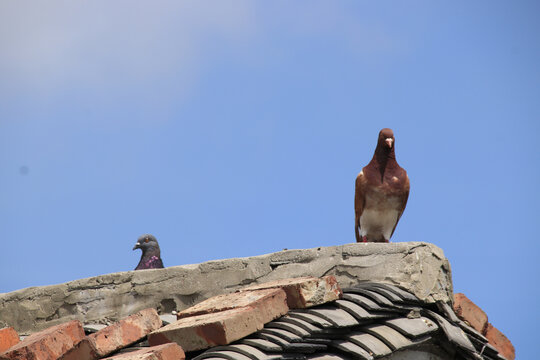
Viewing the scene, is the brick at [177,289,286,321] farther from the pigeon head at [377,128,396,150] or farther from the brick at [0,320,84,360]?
the pigeon head at [377,128,396,150]

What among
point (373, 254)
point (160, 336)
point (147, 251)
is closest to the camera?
point (160, 336)

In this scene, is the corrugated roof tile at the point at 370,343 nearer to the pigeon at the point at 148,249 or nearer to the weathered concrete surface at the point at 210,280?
the weathered concrete surface at the point at 210,280

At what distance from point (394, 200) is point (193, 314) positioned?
→ 2647mm

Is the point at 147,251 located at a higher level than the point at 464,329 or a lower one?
higher

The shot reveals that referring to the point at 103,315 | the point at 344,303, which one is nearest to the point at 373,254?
the point at 344,303

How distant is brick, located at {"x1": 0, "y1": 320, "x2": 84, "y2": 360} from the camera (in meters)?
4.04

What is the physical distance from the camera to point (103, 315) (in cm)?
516

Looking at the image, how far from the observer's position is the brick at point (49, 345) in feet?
13.3

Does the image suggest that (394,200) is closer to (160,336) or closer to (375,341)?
(375,341)

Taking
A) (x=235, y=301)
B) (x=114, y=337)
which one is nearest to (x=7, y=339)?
(x=114, y=337)

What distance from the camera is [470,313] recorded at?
4.97 m

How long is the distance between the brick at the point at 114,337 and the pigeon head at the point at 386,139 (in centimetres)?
272

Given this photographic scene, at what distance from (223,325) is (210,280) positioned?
1.33 meters

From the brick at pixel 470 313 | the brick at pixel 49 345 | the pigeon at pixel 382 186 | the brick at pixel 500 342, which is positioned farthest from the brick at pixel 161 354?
the pigeon at pixel 382 186
